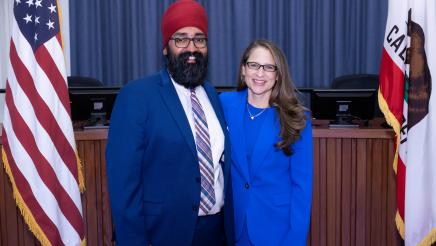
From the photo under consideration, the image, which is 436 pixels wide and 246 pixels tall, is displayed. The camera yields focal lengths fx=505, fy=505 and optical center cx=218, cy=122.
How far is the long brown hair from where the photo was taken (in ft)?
7.19

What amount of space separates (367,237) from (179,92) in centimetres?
189

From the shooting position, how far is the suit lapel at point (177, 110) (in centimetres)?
192

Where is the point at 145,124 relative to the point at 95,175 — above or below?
above

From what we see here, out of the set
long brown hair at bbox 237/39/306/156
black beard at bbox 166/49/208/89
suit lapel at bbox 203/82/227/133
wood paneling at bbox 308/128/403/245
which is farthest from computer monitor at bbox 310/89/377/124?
black beard at bbox 166/49/208/89

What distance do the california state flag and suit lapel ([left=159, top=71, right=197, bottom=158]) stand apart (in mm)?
1597

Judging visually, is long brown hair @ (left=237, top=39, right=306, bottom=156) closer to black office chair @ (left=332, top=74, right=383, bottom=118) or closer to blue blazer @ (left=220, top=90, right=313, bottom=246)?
blue blazer @ (left=220, top=90, right=313, bottom=246)

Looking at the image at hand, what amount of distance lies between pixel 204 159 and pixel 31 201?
1.40m

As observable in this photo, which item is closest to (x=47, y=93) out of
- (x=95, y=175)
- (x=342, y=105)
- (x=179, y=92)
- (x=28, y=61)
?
(x=28, y=61)

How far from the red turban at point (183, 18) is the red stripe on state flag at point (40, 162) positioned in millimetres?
1218

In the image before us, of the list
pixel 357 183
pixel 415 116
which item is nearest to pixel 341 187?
pixel 357 183

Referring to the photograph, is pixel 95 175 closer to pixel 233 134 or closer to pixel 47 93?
pixel 47 93

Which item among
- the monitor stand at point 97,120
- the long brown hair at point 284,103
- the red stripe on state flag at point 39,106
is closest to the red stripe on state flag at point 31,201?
the red stripe on state flag at point 39,106

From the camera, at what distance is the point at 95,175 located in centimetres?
328

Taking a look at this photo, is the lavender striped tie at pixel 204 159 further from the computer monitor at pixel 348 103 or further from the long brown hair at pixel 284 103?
the computer monitor at pixel 348 103
